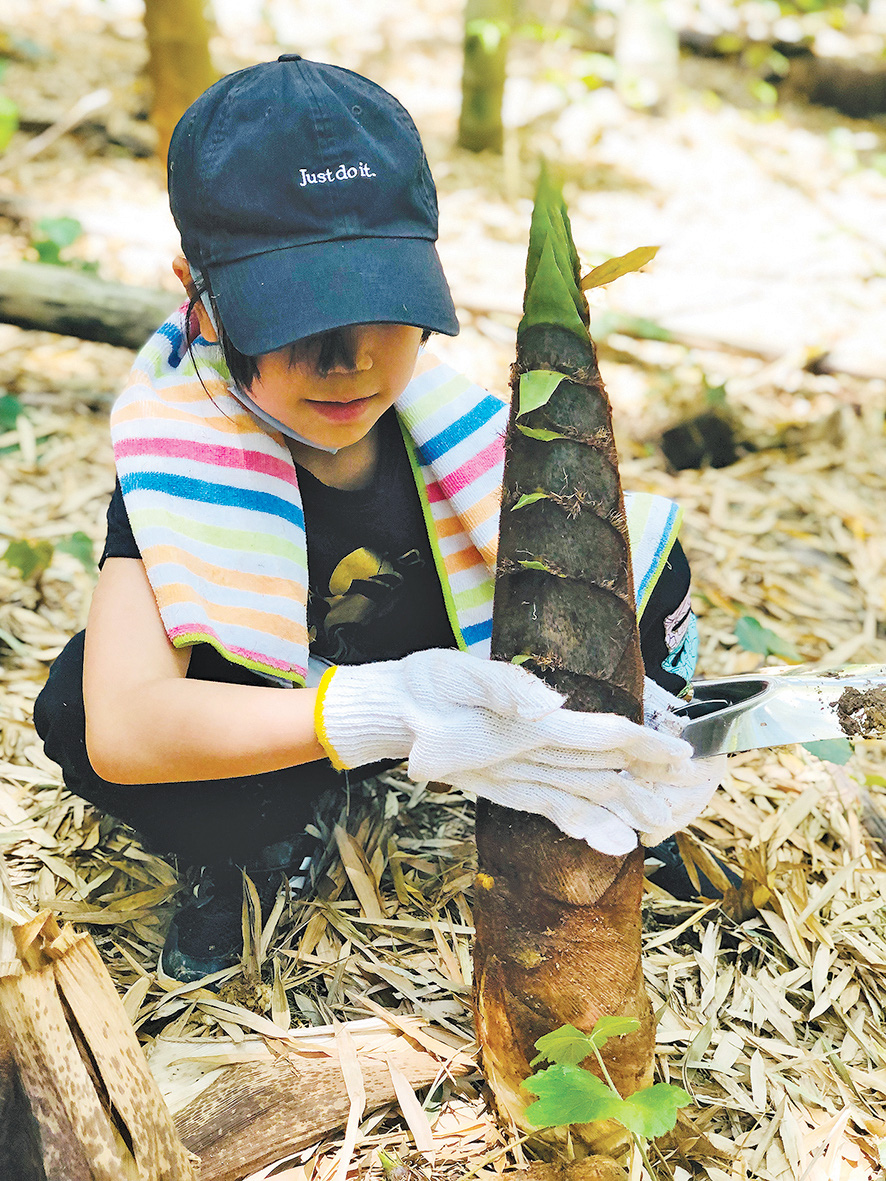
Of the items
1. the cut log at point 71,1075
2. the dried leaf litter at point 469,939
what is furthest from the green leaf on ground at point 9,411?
the cut log at point 71,1075

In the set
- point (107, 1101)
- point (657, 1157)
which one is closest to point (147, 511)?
point (107, 1101)

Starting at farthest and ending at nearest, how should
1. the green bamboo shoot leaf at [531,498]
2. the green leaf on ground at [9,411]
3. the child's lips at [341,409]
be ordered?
the green leaf on ground at [9,411] < the child's lips at [341,409] < the green bamboo shoot leaf at [531,498]

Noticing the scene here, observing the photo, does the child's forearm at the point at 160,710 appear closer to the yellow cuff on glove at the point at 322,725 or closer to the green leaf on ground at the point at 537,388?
the yellow cuff on glove at the point at 322,725

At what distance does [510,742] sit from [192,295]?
761 mm

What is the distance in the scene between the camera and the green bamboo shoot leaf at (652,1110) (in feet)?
3.68

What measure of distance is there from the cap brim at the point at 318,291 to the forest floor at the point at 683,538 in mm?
251

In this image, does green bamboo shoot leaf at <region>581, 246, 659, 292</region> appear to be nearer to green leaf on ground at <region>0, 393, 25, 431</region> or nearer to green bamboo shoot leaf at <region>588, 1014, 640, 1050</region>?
green bamboo shoot leaf at <region>588, 1014, 640, 1050</region>

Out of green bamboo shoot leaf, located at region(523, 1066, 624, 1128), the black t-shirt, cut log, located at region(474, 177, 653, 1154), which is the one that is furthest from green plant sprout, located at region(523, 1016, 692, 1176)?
the black t-shirt

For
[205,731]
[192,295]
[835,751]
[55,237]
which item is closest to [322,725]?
[205,731]

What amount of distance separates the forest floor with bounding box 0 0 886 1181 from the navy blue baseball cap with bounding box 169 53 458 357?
290mm

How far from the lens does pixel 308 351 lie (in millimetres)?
1363

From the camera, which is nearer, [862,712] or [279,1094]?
[862,712]

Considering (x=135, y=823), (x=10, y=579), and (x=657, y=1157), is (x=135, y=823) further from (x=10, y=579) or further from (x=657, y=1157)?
(x=10, y=579)

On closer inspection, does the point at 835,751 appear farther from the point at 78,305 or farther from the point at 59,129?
the point at 59,129
